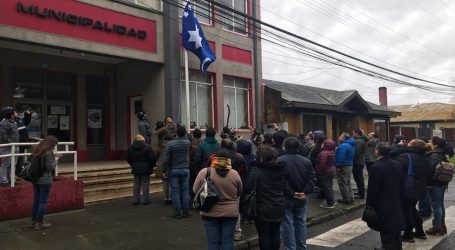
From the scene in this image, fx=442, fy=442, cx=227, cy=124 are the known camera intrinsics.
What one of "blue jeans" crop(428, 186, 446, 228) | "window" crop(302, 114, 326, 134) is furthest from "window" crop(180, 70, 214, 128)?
"blue jeans" crop(428, 186, 446, 228)

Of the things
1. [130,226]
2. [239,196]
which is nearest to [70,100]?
[130,226]

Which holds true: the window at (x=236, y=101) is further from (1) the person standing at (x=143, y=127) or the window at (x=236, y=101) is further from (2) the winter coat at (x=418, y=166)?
(2) the winter coat at (x=418, y=166)

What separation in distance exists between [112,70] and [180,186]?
26.0 feet

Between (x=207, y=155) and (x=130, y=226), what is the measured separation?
193 cm

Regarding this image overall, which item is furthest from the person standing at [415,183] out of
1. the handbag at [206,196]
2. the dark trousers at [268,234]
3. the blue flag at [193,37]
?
the blue flag at [193,37]

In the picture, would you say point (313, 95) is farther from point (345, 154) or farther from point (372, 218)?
point (372, 218)

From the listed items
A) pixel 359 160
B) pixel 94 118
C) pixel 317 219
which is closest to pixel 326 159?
pixel 317 219

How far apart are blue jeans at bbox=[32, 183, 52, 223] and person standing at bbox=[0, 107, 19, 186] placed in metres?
1.33

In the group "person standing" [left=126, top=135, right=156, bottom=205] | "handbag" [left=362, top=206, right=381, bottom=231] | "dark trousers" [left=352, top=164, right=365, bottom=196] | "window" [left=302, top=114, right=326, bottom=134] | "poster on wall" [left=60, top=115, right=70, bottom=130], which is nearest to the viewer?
"handbag" [left=362, top=206, right=381, bottom=231]

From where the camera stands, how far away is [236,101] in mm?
16438

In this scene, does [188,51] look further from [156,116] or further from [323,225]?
[323,225]

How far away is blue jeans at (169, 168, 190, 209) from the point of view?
868 cm

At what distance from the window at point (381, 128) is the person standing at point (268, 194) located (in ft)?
75.4

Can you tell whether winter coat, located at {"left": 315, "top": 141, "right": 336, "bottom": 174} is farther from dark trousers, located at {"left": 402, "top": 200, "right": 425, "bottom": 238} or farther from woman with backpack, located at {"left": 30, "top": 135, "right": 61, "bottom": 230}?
woman with backpack, located at {"left": 30, "top": 135, "right": 61, "bottom": 230}
